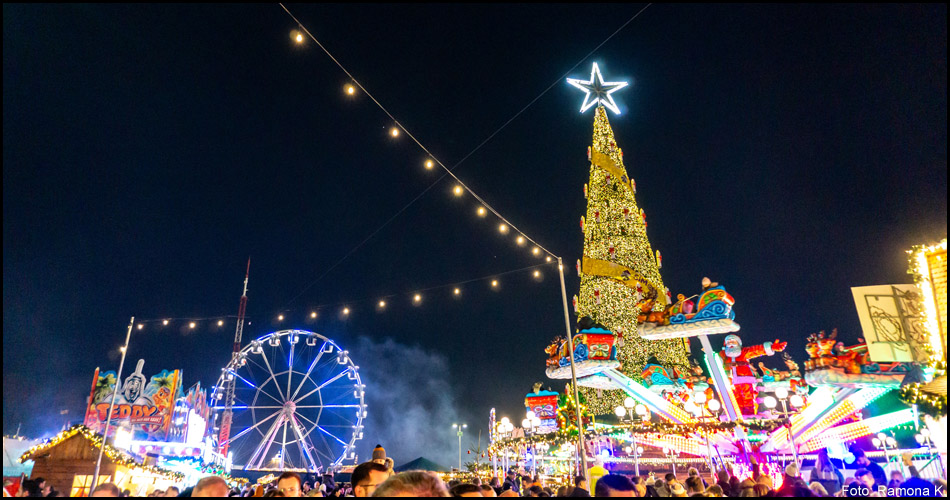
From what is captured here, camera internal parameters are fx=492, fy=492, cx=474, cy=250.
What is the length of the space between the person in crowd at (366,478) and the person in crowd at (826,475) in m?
6.66

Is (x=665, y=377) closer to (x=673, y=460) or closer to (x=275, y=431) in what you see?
(x=673, y=460)

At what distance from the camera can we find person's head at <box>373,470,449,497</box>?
2053 mm

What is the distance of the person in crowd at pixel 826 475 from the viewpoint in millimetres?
7282

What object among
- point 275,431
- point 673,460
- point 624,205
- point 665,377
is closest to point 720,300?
point 665,377

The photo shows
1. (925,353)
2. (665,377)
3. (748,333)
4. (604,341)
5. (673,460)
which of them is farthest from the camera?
(748,333)

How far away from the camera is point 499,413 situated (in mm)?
33312

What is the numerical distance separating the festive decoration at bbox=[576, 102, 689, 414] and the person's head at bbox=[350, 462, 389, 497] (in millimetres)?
19034

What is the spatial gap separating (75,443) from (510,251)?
18726mm

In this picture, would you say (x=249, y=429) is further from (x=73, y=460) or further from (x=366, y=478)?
(x=366, y=478)

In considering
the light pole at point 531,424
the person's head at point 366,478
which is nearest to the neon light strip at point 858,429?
the light pole at point 531,424

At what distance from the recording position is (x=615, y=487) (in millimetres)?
3553

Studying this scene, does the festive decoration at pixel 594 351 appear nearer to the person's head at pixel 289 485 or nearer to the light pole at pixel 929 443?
the light pole at pixel 929 443

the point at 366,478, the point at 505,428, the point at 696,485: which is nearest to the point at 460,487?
the point at 366,478

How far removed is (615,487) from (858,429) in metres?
14.6
